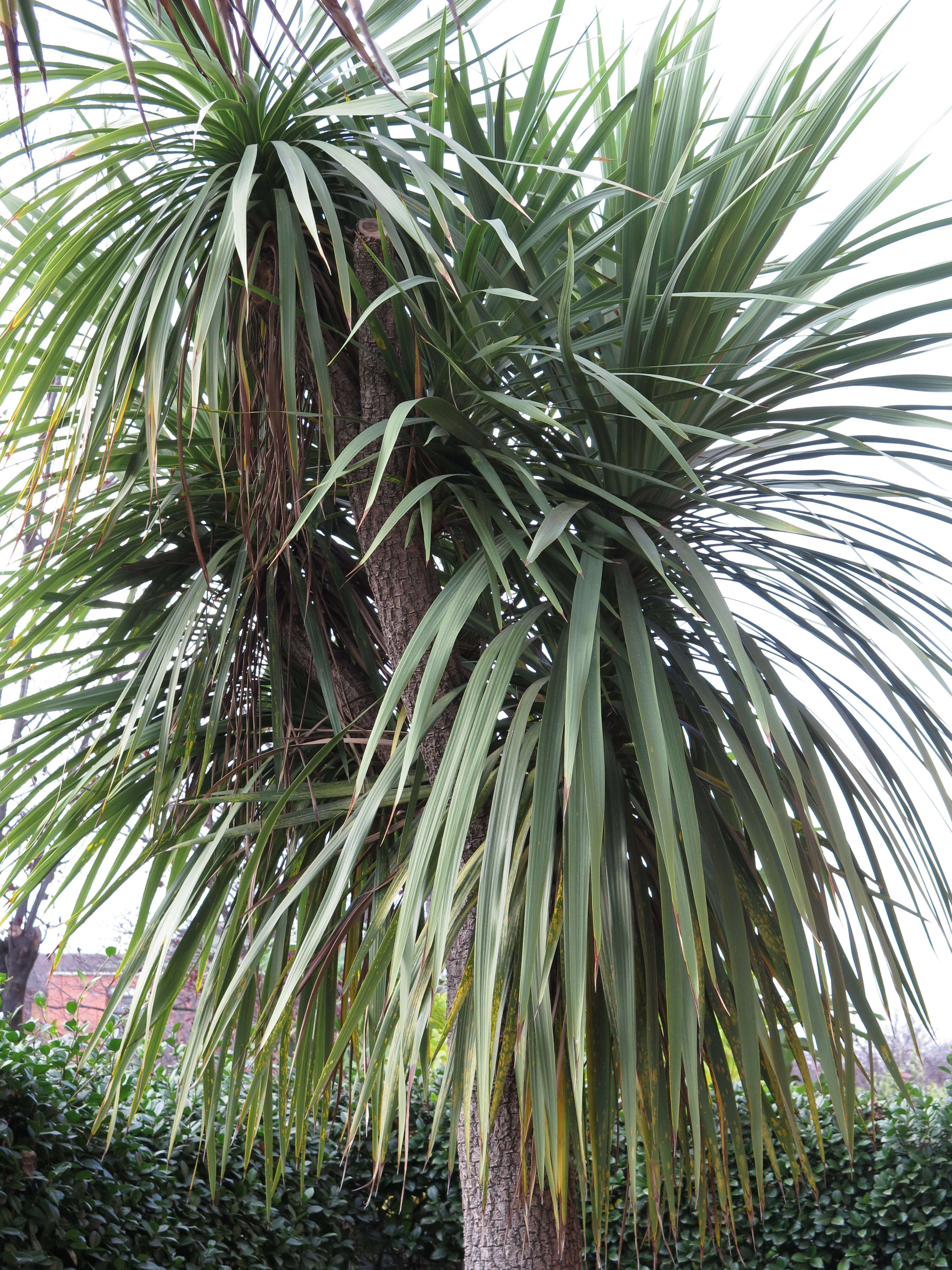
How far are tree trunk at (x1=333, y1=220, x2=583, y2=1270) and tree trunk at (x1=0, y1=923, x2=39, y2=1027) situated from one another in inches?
132

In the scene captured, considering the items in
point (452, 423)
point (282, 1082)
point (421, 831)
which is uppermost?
point (452, 423)

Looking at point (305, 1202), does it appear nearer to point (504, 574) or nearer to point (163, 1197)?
point (163, 1197)

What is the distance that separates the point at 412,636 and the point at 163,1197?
56.1 inches

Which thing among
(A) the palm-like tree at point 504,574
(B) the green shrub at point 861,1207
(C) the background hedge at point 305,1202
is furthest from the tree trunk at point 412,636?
(B) the green shrub at point 861,1207

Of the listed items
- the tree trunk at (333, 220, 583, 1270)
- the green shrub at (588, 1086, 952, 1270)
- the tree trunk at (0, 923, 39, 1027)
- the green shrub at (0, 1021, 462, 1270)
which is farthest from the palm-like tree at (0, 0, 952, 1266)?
the tree trunk at (0, 923, 39, 1027)

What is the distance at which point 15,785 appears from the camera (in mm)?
1614

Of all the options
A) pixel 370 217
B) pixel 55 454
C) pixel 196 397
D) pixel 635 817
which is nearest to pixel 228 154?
pixel 370 217

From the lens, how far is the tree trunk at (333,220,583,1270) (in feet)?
4.13

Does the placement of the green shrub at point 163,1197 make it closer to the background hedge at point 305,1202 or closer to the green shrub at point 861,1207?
the background hedge at point 305,1202

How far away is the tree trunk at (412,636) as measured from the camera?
1.26m

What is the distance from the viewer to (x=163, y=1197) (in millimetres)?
1947

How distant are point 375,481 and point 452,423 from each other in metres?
0.30

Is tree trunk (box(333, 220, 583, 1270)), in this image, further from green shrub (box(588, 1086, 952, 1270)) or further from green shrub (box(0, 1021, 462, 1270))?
green shrub (box(588, 1086, 952, 1270))

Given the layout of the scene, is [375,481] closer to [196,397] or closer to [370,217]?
[196,397]
